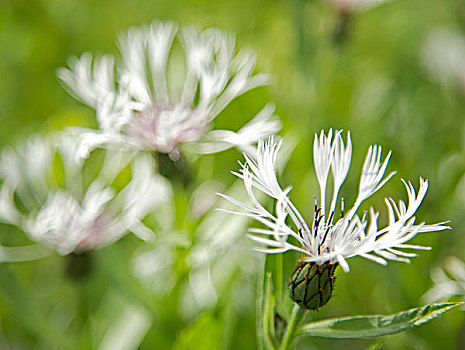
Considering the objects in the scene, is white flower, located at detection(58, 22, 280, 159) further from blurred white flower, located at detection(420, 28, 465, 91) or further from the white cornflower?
blurred white flower, located at detection(420, 28, 465, 91)

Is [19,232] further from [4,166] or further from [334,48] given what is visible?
[334,48]

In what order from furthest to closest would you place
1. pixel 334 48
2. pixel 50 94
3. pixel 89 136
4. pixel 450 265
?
pixel 50 94 < pixel 334 48 < pixel 450 265 < pixel 89 136

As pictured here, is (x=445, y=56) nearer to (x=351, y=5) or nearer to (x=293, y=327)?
(x=351, y=5)

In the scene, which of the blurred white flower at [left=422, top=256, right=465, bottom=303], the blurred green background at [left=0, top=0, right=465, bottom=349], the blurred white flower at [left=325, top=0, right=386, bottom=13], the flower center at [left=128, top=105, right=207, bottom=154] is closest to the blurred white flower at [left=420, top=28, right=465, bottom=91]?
the blurred green background at [left=0, top=0, right=465, bottom=349]

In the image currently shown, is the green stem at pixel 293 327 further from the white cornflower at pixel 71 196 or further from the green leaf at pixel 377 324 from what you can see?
the white cornflower at pixel 71 196

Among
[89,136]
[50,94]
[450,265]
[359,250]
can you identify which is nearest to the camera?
[359,250]

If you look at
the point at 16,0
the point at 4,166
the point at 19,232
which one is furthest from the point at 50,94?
the point at 4,166

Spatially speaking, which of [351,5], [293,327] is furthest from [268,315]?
[351,5]
